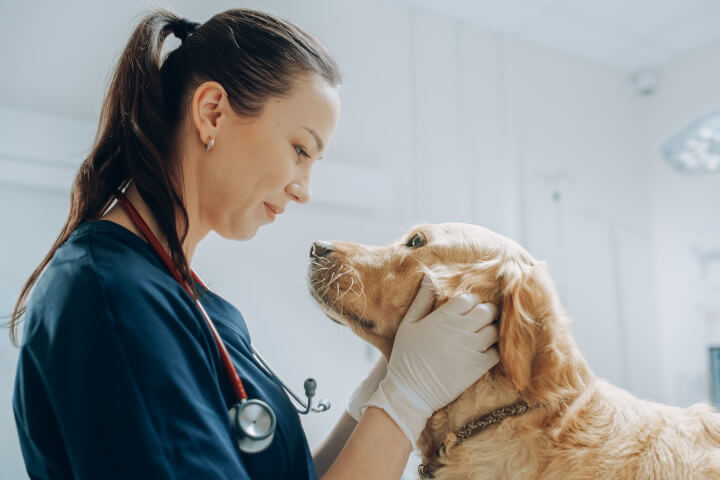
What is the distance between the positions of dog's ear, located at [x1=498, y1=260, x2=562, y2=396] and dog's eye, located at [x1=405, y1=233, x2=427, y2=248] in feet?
0.73

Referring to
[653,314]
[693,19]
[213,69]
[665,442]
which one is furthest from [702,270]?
[213,69]

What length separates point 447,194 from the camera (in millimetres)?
2734

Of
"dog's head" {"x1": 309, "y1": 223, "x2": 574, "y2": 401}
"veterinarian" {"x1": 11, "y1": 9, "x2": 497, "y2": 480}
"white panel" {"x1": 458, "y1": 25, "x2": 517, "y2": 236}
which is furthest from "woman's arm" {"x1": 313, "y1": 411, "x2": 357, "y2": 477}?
"white panel" {"x1": 458, "y1": 25, "x2": 517, "y2": 236}

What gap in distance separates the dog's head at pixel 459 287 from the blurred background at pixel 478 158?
38.0 inches

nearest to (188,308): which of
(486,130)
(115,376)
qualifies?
(115,376)

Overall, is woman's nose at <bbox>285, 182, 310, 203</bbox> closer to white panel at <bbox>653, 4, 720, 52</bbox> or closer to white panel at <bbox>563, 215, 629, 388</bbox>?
white panel at <bbox>563, 215, 629, 388</bbox>

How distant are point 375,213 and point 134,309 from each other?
1.91 m

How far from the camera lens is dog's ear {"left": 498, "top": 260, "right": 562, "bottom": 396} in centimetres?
Result: 90

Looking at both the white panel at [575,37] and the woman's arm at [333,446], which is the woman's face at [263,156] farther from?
the white panel at [575,37]

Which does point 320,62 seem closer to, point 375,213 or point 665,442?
point 665,442

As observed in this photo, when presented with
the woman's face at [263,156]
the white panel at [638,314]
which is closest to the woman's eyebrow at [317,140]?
the woman's face at [263,156]

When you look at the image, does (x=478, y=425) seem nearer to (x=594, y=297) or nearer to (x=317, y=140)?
(x=317, y=140)

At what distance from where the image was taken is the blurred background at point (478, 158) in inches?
73.9

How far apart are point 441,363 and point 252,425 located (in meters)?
0.38
